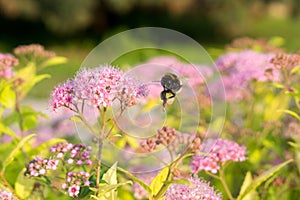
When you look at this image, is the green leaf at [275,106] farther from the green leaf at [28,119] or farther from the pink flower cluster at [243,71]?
the green leaf at [28,119]

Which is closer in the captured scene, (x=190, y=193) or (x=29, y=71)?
(x=190, y=193)

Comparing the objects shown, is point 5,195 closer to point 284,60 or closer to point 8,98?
point 8,98

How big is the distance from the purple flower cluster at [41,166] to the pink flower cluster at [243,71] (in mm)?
916

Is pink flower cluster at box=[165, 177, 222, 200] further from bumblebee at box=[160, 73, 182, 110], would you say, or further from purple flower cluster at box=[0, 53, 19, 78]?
purple flower cluster at box=[0, 53, 19, 78]

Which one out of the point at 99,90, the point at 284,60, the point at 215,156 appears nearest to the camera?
the point at 99,90

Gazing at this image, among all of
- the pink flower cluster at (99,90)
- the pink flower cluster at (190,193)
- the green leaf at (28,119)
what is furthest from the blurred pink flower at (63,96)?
the green leaf at (28,119)

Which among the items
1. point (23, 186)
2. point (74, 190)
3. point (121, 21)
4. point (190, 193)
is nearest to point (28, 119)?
→ point (23, 186)

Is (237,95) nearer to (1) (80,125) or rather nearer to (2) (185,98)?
(2) (185,98)

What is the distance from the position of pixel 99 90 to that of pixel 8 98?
78 cm

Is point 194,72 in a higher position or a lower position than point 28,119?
higher

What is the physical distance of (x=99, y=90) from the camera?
1532 millimetres

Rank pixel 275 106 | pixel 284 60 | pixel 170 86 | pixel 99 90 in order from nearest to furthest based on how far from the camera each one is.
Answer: pixel 99 90 → pixel 170 86 → pixel 284 60 → pixel 275 106

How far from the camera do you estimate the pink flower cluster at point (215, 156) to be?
1.92 metres

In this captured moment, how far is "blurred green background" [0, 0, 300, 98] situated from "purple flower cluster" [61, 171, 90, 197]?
40.2 feet
